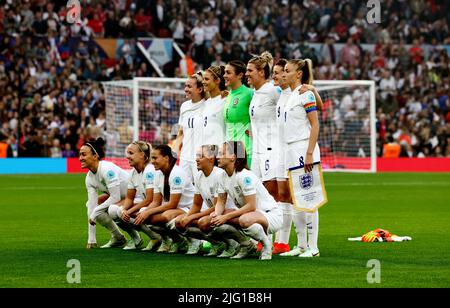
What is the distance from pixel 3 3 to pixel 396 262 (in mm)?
24469

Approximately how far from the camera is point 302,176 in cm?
1116

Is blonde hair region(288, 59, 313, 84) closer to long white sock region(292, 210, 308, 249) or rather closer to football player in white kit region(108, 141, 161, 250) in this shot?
long white sock region(292, 210, 308, 249)

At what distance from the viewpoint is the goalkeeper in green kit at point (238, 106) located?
11742 millimetres

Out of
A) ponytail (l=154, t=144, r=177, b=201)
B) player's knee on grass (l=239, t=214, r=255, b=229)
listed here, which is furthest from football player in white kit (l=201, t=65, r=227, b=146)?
player's knee on grass (l=239, t=214, r=255, b=229)

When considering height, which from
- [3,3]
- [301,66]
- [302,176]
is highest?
[3,3]

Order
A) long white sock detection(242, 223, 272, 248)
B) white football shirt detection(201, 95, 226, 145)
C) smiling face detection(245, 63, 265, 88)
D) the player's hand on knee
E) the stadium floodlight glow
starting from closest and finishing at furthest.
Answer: long white sock detection(242, 223, 272, 248)
smiling face detection(245, 63, 265, 88)
the player's hand on knee
white football shirt detection(201, 95, 226, 145)
the stadium floodlight glow

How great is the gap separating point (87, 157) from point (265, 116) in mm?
2195

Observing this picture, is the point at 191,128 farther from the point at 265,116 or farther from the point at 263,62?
the point at 263,62

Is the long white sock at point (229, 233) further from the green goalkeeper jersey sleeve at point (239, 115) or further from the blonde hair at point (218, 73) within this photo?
the blonde hair at point (218, 73)

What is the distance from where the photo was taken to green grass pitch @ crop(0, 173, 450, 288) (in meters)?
9.13

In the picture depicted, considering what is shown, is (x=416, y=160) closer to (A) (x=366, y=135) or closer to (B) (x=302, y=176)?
(A) (x=366, y=135)

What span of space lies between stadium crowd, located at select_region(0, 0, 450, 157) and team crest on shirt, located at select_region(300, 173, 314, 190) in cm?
1747

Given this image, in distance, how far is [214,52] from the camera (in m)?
34.0

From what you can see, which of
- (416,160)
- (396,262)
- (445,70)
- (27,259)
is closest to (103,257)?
(27,259)
